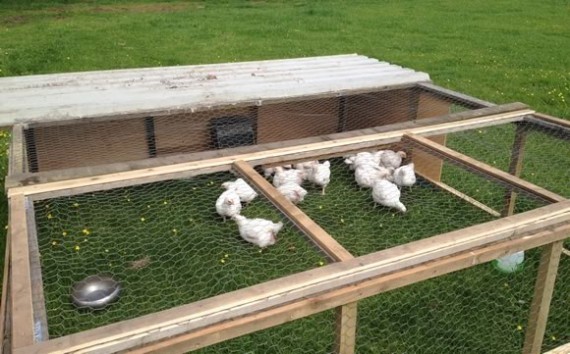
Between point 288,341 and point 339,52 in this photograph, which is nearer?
point 288,341

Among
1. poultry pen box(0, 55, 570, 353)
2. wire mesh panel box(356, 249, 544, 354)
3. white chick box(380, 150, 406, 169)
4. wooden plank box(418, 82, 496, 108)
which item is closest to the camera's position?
poultry pen box(0, 55, 570, 353)

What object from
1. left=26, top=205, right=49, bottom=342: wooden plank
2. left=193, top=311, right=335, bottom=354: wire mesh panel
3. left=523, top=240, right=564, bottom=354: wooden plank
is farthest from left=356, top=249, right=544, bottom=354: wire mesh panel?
left=26, top=205, right=49, bottom=342: wooden plank

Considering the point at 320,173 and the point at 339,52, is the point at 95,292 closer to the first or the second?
the point at 320,173

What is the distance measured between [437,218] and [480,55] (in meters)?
4.49

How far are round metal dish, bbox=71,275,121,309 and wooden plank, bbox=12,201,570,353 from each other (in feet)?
3.93

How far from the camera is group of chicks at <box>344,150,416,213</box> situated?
2873 mm

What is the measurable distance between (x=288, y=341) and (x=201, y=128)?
164 cm

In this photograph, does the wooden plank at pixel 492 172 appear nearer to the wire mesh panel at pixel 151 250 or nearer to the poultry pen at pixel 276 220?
the poultry pen at pixel 276 220

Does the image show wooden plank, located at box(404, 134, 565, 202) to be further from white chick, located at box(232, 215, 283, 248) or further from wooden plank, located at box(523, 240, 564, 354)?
white chick, located at box(232, 215, 283, 248)

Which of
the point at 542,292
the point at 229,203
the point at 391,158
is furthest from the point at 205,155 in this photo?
the point at 391,158

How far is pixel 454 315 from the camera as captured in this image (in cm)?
233

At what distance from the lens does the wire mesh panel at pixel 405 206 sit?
2775 millimetres

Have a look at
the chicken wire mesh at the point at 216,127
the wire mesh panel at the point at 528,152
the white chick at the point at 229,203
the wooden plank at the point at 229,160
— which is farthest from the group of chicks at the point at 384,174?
the white chick at the point at 229,203

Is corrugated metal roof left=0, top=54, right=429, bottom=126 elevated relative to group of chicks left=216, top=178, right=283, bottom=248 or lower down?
elevated
